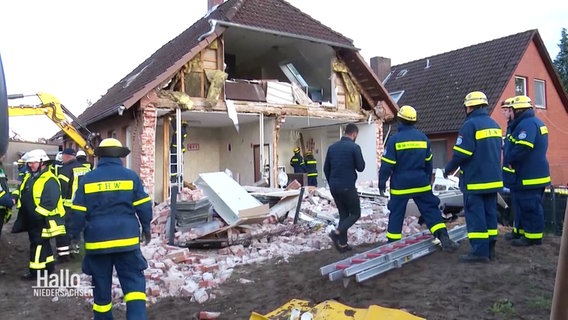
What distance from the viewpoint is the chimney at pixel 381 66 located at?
2648 centimetres

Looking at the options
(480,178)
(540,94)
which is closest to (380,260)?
(480,178)

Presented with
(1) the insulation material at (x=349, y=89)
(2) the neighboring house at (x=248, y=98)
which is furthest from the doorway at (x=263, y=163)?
(1) the insulation material at (x=349, y=89)

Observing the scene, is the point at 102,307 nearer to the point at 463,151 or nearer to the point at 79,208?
the point at 79,208

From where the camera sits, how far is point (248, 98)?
1441 centimetres

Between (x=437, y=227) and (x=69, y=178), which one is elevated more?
(x=69, y=178)

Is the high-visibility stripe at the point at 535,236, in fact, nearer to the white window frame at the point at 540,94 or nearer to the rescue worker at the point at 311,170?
the rescue worker at the point at 311,170

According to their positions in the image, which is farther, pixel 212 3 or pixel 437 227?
pixel 212 3

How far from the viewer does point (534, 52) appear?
21.6m

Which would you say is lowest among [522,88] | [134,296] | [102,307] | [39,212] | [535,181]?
[102,307]

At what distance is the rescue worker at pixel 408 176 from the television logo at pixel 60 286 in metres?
3.82

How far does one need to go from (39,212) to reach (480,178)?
5.48m

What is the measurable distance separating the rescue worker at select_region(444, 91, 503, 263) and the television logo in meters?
4.49

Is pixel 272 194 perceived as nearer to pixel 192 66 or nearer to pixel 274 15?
pixel 192 66

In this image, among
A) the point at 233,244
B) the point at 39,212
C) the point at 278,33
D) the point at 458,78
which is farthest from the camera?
the point at 458,78
